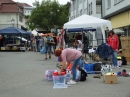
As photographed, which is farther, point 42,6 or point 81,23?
point 42,6

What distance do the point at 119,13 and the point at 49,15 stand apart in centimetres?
3377

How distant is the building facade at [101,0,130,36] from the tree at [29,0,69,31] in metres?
27.3

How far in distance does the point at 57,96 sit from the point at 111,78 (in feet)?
8.96

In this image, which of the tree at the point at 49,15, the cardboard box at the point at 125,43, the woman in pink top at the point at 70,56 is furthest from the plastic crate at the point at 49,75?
the tree at the point at 49,15

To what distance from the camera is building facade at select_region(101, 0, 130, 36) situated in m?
26.1

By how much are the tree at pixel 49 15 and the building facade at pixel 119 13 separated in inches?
1076

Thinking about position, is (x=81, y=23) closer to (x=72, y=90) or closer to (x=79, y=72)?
(x=79, y=72)

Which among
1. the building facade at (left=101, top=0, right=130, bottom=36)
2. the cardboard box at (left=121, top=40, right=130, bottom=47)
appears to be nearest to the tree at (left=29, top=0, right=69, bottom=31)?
the building facade at (left=101, top=0, right=130, bottom=36)

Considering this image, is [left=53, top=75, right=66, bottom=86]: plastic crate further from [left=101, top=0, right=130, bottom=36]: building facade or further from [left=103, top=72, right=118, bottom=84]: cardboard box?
[left=101, top=0, right=130, bottom=36]: building facade

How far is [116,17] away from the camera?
30.1 meters

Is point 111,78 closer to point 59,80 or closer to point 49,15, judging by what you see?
point 59,80

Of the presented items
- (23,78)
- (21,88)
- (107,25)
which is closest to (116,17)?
(107,25)

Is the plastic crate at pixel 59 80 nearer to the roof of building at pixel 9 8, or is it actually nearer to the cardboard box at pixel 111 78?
the cardboard box at pixel 111 78

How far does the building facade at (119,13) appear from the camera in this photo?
2612 cm
